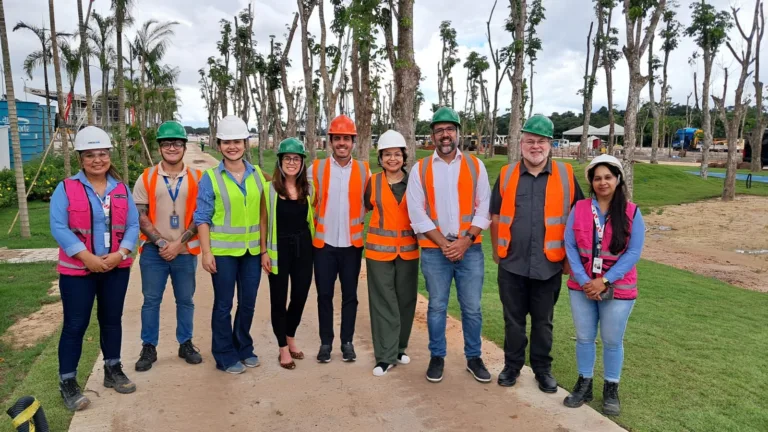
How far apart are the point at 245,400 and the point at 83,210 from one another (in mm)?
1694

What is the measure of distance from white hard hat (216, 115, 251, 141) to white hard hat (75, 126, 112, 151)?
0.77m

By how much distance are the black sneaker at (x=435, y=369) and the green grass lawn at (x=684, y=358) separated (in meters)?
0.94

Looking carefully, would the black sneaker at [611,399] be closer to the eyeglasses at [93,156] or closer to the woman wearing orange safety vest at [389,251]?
the woman wearing orange safety vest at [389,251]

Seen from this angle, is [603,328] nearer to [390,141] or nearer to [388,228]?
[388,228]

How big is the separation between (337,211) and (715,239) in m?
12.9

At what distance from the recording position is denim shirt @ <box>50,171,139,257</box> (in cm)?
363

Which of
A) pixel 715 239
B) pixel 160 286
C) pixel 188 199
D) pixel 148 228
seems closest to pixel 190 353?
pixel 160 286

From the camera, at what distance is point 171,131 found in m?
4.38

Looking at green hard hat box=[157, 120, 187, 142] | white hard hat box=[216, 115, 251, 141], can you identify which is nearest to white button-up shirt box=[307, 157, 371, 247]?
white hard hat box=[216, 115, 251, 141]

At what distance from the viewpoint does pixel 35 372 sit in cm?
440

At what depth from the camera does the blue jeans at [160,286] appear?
4426 millimetres

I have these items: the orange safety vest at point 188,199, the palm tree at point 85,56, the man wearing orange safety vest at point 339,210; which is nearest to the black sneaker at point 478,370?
the man wearing orange safety vest at point 339,210

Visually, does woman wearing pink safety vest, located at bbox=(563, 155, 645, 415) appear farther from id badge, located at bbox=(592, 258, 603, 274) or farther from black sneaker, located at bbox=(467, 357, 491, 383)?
black sneaker, located at bbox=(467, 357, 491, 383)

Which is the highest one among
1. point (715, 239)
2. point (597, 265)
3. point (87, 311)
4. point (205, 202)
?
point (205, 202)
